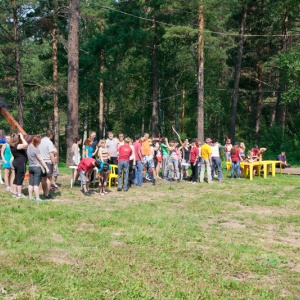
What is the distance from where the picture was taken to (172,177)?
50.6 ft

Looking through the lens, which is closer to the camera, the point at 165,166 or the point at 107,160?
the point at 107,160

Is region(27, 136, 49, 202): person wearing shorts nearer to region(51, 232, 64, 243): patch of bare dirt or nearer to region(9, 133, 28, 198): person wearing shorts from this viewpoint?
region(9, 133, 28, 198): person wearing shorts

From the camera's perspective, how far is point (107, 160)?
13086 millimetres

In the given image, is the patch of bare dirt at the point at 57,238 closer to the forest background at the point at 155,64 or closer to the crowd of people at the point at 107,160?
the crowd of people at the point at 107,160

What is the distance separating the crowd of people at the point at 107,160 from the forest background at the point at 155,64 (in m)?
3.68

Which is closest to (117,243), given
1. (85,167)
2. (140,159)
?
(85,167)

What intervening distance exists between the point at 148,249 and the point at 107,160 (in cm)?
701

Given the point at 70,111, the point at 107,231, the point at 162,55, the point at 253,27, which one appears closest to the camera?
the point at 107,231

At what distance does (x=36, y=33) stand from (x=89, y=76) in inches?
176

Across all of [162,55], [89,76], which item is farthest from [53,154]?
[162,55]

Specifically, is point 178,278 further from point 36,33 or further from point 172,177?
point 36,33

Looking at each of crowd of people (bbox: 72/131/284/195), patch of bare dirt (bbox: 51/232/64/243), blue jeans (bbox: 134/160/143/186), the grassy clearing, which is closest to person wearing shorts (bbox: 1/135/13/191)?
the grassy clearing

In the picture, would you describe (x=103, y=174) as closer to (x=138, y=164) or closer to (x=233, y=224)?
(x=138, y=164)

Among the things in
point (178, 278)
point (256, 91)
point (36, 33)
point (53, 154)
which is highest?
point (36, 33)
